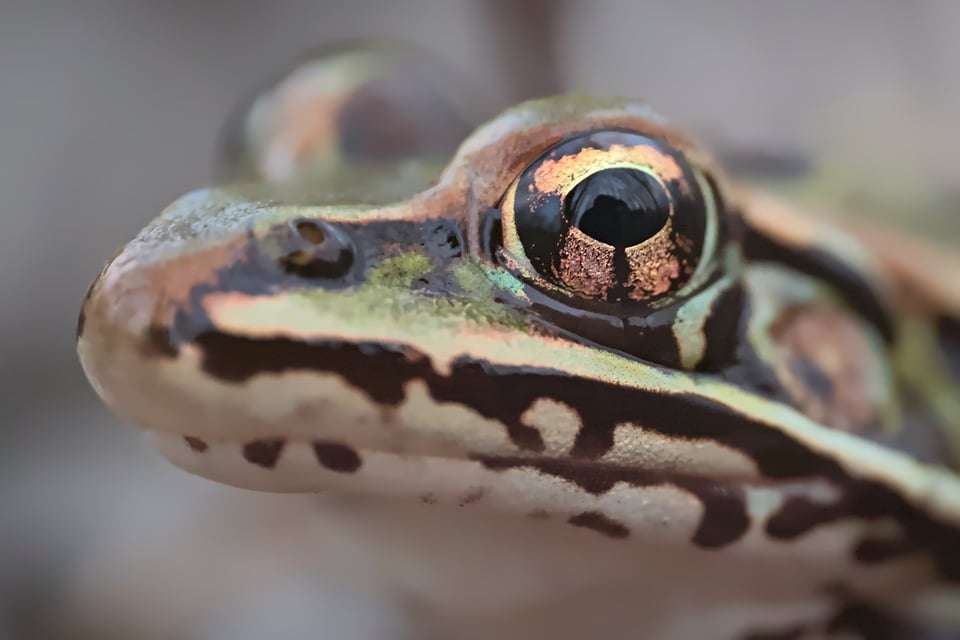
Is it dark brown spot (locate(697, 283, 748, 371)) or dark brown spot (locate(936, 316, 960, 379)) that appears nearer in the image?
dark brown spot (locate(697, 283, 748, 371))

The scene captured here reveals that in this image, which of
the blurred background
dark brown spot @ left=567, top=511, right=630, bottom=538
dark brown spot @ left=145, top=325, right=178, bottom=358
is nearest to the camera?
dark brown spot @ left=145, top=325, right=178, bottom=358

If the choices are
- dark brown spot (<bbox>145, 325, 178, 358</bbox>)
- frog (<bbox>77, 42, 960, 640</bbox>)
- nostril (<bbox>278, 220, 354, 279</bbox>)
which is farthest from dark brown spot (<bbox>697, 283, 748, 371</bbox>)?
dark brown spot (<bbox>145, 325, 178, 358</bbox>)

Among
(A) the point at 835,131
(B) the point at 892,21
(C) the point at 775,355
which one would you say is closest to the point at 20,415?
(C) the point at 775,355

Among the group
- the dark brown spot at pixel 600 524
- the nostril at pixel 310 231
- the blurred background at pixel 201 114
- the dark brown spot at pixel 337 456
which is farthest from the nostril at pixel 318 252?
the blurred background at pixel 201 114

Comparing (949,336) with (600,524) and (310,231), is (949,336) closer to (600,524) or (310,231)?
(600,524)

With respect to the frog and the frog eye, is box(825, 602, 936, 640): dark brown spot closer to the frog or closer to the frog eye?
the frog

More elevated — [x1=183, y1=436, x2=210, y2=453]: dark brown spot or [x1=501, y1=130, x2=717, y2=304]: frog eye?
[x1=501, y1=130, x2=717, y2=304]: frog eye

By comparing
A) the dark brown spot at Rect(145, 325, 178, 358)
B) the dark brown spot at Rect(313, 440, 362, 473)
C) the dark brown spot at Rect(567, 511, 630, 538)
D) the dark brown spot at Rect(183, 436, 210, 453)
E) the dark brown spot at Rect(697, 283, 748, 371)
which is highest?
the dark brown spot at Rect(697, 283, 748, 371)
